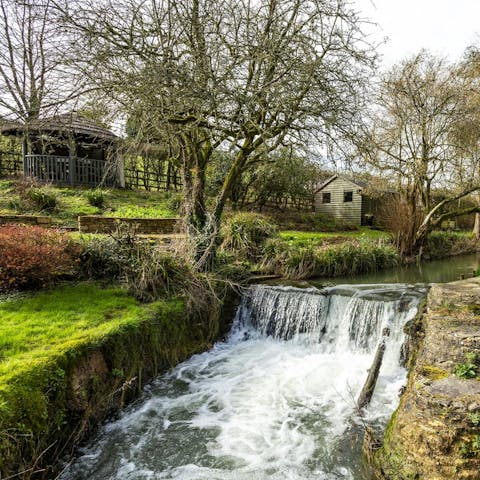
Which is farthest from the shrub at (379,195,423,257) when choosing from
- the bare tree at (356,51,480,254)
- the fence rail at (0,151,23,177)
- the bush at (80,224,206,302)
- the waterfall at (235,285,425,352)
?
the fence rail at (0,151,23,177)

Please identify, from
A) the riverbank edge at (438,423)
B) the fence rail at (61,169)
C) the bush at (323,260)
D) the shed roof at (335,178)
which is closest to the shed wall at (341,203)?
the shed roof at (335,178)

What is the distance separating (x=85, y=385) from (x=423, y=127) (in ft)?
56.5

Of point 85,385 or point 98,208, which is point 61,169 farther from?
point 85,385

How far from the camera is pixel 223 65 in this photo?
663cm

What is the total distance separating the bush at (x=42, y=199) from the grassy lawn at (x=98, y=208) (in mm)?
230

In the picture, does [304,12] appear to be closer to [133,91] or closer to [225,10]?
[225,10]

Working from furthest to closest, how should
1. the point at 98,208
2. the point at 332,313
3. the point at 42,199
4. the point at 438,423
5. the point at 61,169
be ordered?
the point at 61,169, the point at 98,208, the point at 42,199, the point at 332,313, the point at 438,423

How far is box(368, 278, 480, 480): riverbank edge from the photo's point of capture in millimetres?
3244

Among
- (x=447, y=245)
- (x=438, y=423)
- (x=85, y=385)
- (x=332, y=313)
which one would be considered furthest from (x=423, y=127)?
(x=85, y=385)

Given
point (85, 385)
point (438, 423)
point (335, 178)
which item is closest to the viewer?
point (438, 423)

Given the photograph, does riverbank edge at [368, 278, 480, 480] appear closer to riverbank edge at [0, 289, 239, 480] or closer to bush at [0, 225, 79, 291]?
riverbank edge at [0, 289, 239, 480]

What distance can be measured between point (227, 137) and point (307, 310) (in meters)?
4.55

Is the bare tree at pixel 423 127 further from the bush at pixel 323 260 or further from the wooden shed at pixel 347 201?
the wooden shed at pixel 347 201

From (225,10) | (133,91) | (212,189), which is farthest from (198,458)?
(212,189)
